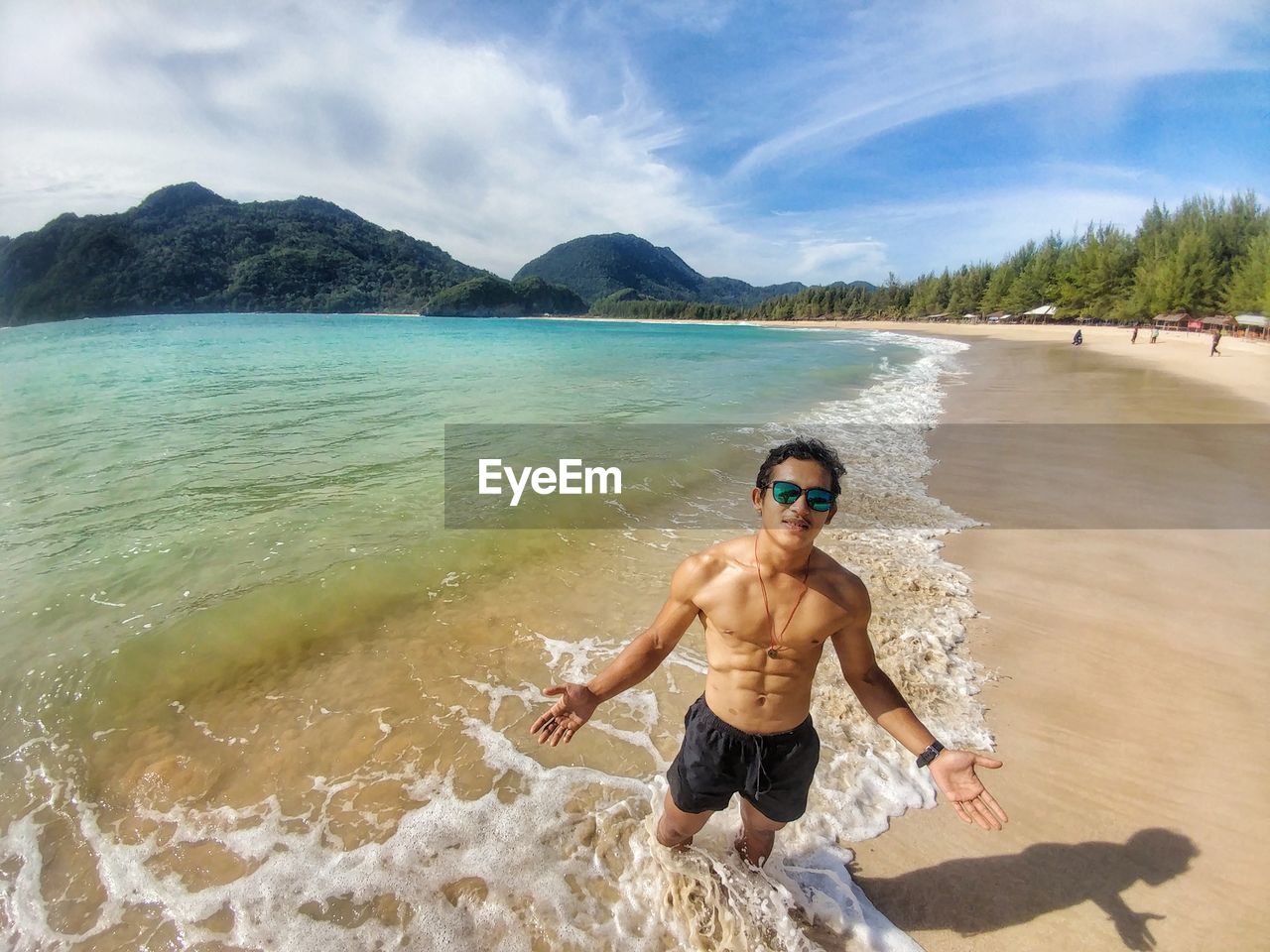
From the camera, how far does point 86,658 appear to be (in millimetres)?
4621

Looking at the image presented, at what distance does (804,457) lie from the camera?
6.35ft

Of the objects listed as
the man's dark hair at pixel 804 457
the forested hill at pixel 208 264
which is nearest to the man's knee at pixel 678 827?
the man's dark hair at pixel 804 457

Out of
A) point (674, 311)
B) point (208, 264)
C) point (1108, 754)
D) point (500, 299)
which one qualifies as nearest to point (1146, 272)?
point (1108, 754)

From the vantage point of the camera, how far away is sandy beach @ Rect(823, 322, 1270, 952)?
2.50m

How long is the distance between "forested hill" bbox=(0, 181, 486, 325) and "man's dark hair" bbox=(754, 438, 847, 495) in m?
126

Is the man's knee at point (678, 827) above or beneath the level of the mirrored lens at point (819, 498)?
beneath

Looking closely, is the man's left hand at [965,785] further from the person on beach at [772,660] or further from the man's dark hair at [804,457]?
the man's dark hair at [804,457]

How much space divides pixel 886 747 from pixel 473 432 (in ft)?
37.7

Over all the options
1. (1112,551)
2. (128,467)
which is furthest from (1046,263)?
(128,467)

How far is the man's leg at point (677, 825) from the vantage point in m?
2.49

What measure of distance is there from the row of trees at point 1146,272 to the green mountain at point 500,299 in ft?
366

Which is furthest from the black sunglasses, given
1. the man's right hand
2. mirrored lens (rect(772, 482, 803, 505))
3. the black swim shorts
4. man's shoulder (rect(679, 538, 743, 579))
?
the man's right hand

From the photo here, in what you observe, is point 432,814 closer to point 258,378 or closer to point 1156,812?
point 1156,812

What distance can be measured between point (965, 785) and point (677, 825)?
1.30 m
